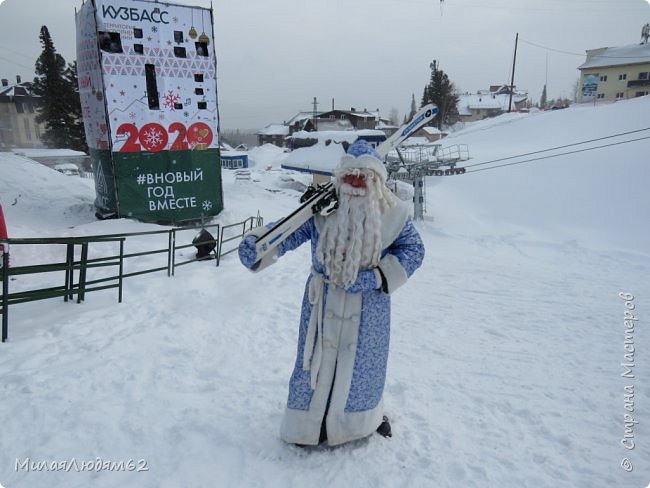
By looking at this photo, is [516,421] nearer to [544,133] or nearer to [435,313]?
[435,313]

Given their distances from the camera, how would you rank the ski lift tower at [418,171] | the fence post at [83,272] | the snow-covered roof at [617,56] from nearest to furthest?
the fence post at [83,272], the ski lift tower at [418,171], the snow-covered roof at [617,56]

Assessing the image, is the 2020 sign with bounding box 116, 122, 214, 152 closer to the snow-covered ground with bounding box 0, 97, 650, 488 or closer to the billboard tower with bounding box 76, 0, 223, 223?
the billboard tower with bounding box 76, 0, 223, 223

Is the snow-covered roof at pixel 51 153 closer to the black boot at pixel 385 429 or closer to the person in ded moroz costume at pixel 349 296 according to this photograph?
the person in ded moroz costume at pixel 349 296

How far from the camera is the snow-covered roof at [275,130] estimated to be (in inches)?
2372

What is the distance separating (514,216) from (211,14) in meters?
10.2

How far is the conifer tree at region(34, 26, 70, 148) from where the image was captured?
24.8 metres

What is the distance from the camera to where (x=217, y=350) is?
13.3ft

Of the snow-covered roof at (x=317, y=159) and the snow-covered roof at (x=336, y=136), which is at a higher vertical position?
the snow-covered roof at (x=336, y=136)

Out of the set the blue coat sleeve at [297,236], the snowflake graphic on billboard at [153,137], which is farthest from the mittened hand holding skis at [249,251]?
the snowflake graphic on billboard at [153,137]

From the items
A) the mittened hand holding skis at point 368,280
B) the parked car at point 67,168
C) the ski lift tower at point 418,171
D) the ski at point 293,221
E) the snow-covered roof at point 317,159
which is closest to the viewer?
the mittened hand holding skis at point 368,280

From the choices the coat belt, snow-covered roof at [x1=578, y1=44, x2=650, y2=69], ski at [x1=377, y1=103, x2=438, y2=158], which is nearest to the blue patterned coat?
the coat belt

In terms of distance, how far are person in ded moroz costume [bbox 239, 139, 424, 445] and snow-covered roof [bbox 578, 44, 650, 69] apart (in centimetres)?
4189

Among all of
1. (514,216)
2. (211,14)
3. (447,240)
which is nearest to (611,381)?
(447,240)

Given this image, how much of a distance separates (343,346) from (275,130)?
203 feet
